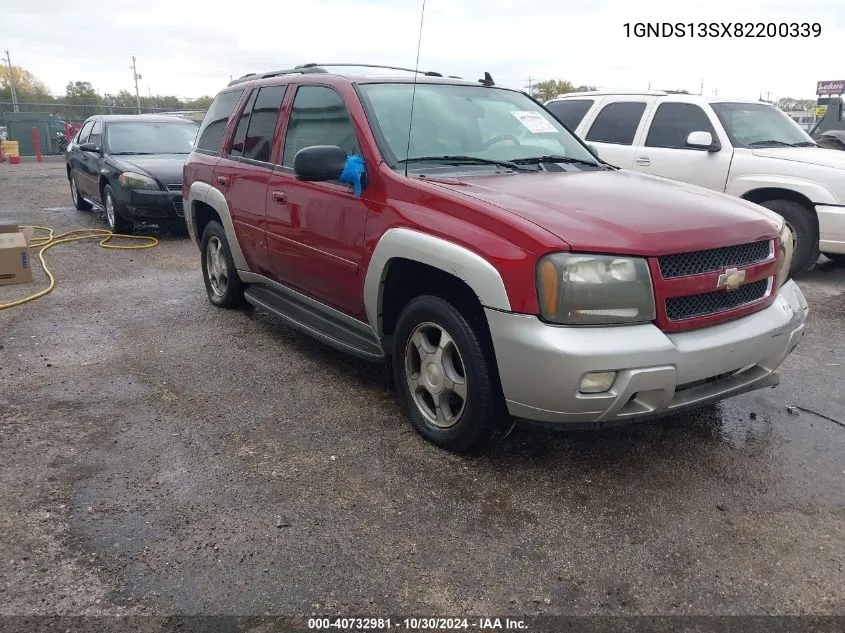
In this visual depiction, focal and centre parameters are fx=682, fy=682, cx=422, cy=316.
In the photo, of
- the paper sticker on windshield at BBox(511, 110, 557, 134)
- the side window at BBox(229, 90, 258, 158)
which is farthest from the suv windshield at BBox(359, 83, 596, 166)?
the side window at BBox(229, 90, 258, 158)

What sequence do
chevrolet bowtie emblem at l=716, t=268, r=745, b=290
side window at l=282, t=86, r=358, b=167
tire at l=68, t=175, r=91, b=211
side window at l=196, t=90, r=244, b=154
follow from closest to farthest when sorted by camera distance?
1. chevrolet bowtie emblem at l=716, t=268, r=745, b=290
2. side window at l=282, t=86, r=358, b=167
3. side window at l=196, t=90, r=244, b=154
4. tire at l=68, t=175, r=91, b=211

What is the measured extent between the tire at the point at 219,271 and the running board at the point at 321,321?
0.60 meters

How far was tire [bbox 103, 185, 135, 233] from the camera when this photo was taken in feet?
30.1

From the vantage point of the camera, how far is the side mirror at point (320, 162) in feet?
11.6

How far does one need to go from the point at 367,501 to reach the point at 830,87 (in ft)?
105

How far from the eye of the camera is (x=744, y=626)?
2252 mm

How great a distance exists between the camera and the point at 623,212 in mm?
2984

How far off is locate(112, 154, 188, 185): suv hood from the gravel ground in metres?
4.74

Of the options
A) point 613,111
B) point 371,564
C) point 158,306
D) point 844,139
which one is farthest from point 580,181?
point 844,139

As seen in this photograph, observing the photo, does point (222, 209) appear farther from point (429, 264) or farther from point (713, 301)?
point (713, 301)

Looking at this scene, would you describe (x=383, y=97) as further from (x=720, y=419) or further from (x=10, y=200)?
(x=10, y=200)

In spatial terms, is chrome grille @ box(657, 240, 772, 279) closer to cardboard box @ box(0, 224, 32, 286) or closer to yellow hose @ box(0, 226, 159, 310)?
cardboard box @ box(0, 224, 32, 286)

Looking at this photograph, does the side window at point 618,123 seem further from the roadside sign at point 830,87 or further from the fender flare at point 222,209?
the roadside sign at point 830,87

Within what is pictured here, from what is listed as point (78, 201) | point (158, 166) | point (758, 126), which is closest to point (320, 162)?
point (758, 126)
